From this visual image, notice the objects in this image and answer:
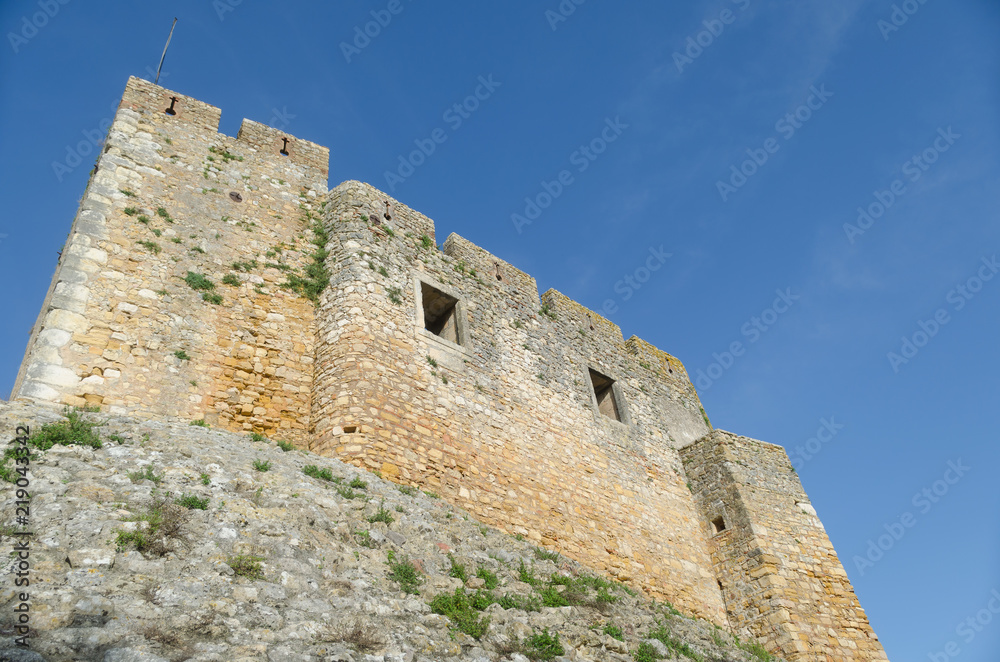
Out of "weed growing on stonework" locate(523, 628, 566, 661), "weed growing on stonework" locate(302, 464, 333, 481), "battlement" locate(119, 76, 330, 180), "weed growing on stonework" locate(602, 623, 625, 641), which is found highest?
"battlement" locate(119, 76, 330, 180)

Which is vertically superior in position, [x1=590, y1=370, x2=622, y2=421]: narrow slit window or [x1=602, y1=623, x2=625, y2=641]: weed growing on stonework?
[x1=590, y1=370, x2=622, y2=421]: narrow slit window

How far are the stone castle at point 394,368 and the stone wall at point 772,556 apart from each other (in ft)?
0.15

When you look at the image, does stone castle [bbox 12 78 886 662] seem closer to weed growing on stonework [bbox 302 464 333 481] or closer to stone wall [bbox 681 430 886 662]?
stone wall [bbox 681 430 886 662]

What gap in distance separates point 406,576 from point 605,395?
410 inches

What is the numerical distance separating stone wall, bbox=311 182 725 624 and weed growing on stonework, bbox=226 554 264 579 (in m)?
3.90

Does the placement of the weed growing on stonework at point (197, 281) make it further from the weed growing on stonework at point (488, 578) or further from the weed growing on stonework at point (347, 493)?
the weed growing on stonework at point (488, 578)

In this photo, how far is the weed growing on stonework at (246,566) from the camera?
18.9 feet

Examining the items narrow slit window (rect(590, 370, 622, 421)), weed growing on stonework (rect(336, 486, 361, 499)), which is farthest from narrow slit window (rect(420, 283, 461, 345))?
weed growing on stonework (rect(336, 486, 361, 499))

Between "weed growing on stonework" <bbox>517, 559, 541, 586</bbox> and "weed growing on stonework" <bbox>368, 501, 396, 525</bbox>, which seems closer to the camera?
"weed growing on stonework" <bbox>368, 501, 396, 525</bbox>

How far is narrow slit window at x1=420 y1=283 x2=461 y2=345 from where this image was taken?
1345 cm

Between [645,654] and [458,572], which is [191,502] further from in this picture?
[645,654]

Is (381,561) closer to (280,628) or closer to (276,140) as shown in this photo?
(280,628)

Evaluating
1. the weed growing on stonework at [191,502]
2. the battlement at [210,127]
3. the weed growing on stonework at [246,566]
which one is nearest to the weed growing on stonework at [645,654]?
the weed growing on stonework at [246,566]

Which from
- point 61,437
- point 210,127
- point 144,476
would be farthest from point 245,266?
point 144,476
